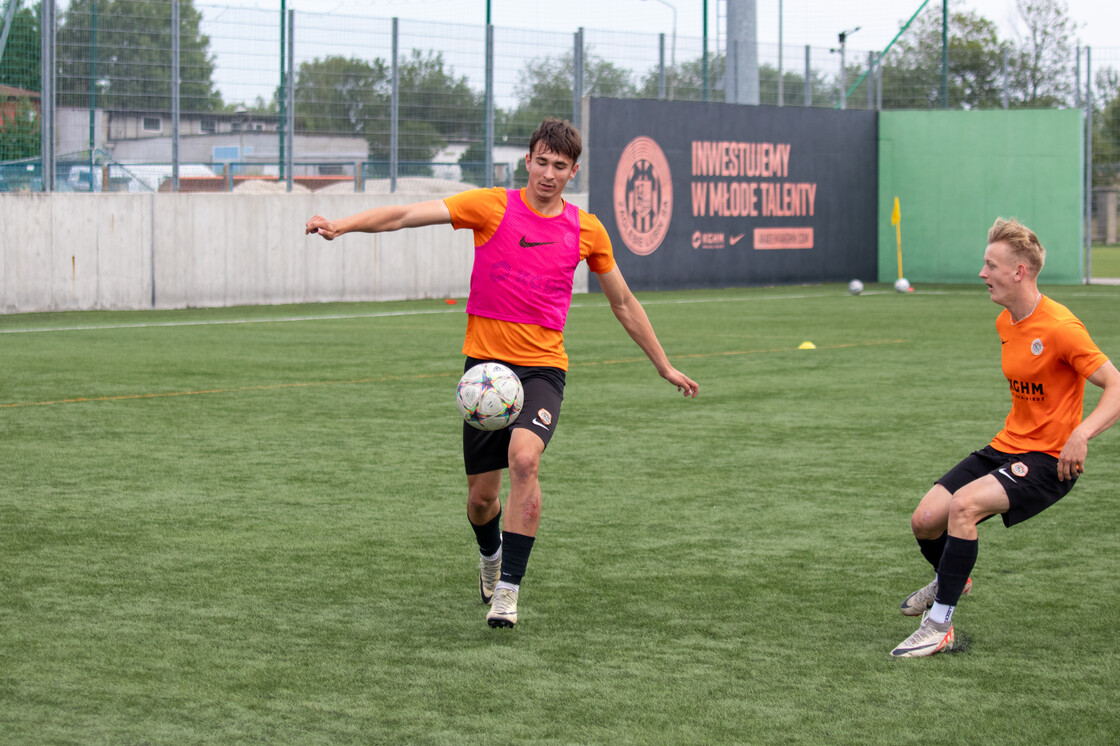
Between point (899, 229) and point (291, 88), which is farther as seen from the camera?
point (899, 229)

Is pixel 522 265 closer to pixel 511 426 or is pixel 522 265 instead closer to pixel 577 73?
pixel 511 426

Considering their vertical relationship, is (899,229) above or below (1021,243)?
above

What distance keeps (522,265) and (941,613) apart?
6.65 feet

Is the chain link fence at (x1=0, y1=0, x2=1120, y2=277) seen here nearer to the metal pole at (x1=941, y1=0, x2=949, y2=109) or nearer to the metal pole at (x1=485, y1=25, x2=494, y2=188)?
the metal pole at (x1=485, y1=25, x2=494, y2=188)

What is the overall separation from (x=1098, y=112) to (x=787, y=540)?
31195mm

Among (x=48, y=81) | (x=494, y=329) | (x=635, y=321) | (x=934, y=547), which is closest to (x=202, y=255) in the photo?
(x=48, y=81)

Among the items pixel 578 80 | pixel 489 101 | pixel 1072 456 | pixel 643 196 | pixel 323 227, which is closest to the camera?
pixel 1072 456

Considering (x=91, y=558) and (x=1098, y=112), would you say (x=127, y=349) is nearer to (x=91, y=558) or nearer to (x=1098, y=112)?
(x=91, y=558)

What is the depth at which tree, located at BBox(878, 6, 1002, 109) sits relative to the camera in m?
33.3

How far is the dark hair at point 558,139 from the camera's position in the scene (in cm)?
541

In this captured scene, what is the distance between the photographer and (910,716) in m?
4.35

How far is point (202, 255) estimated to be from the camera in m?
22.8

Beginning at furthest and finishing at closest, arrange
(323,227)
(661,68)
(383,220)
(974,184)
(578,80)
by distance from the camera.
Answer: (974,184) → (661,68) → (578,80) → (383,220) → (323,227)

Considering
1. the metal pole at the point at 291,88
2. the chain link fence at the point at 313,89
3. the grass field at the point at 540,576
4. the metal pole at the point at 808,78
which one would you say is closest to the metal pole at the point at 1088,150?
the chain link fence at the point at 313,89
